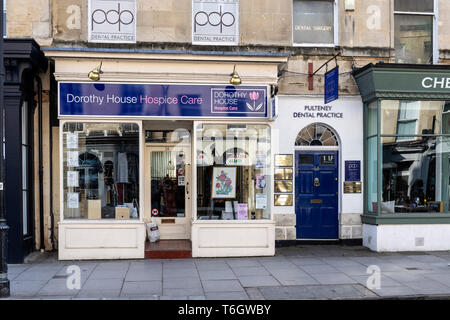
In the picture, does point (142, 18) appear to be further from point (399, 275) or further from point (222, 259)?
point (399, 275)

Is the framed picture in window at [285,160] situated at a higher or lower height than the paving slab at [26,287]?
higher

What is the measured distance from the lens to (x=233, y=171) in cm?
1075

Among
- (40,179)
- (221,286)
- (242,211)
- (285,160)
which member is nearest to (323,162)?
(285,160)

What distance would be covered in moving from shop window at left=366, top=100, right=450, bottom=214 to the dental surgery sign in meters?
3.36

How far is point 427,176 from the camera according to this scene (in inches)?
465

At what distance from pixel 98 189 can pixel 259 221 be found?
151 inches

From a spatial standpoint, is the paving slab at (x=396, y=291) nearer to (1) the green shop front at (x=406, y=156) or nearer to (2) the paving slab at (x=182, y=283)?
(2) the paving slab at (x=182, y=283)

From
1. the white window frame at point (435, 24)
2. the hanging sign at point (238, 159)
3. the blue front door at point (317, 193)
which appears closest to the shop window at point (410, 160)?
the blue front door at point (317, 193)

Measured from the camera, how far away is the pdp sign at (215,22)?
36.3 ft

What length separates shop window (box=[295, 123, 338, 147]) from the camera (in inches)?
455

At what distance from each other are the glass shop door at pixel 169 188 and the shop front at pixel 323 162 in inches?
99.8

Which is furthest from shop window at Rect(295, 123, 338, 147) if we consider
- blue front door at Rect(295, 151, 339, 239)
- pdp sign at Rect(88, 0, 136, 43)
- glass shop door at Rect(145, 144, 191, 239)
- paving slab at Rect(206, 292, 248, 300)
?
paving slab at Rect(206, 292, 248, 300)
